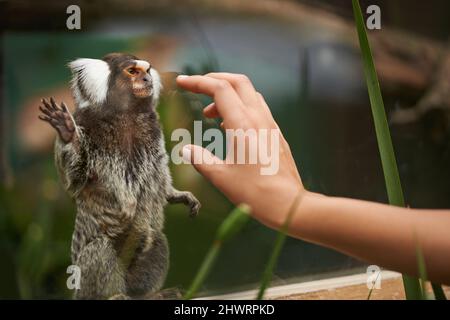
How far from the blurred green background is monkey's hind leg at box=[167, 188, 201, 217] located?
0.02m

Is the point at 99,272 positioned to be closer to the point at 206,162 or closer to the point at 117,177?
the point at 117,177

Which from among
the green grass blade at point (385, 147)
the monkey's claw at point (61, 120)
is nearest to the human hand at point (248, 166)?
the green grass blade at point (385, 147)

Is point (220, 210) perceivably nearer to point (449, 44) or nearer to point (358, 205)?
point (358, 205)

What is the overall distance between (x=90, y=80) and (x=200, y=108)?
10.5 inches

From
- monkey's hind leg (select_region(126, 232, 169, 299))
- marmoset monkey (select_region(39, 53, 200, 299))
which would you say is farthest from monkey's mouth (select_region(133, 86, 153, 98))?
monkey's hind leg (select_region(126, 232, 169, 299))

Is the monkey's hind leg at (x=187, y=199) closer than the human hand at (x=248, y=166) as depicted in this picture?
No

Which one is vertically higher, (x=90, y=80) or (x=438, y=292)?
(x=90, y=80)

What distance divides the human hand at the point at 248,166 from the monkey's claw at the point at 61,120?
0.49 meters

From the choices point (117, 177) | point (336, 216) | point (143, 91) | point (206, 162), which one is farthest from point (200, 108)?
point (336, 216)

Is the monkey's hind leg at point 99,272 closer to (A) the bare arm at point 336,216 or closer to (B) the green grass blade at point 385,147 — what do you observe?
(A) the bare arm at point 336,216

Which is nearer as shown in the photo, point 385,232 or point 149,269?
point 385,232

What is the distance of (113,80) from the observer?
1.26 m

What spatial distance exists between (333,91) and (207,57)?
15.2 inches

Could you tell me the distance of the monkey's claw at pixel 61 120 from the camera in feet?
3.83
